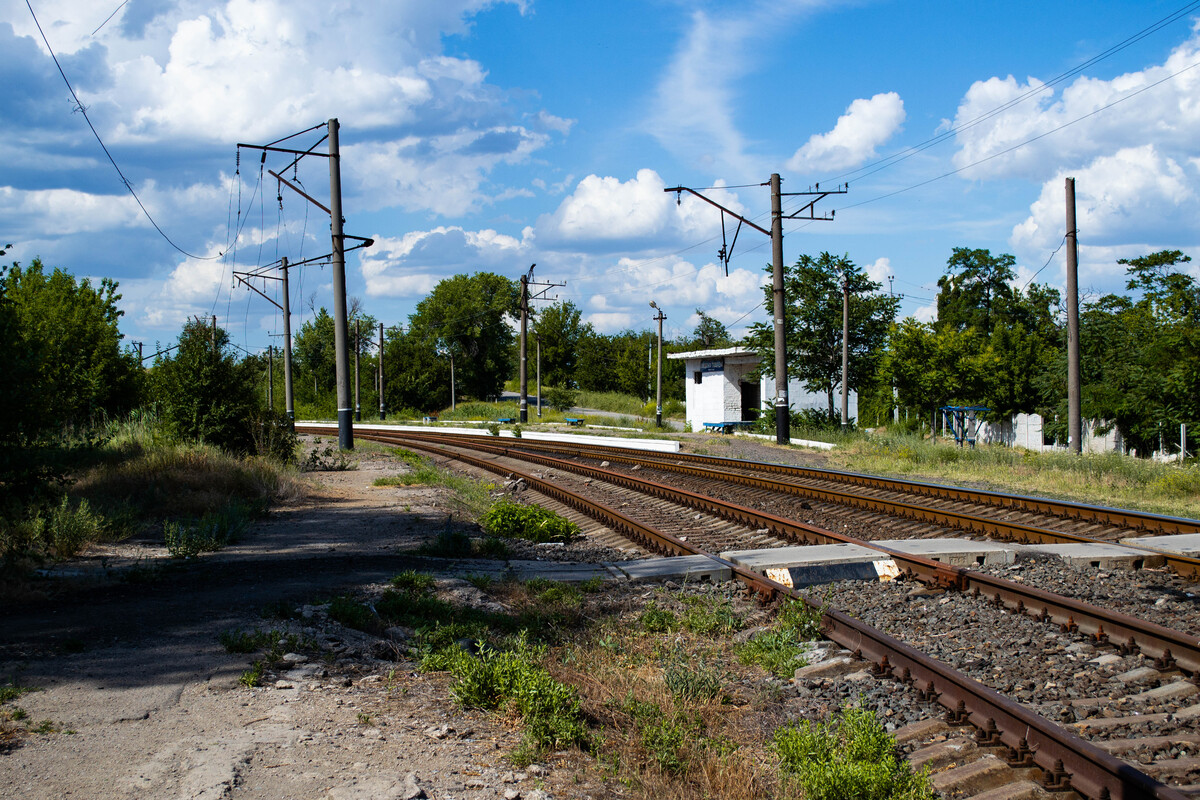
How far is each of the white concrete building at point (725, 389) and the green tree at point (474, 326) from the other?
57079 millimetres

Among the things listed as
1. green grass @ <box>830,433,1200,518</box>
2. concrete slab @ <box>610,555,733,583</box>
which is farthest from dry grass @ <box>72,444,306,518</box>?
green grass @ <box>830,433,1200,518</box>

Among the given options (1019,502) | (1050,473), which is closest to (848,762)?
(1019,502)

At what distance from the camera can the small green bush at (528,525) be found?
1173cm

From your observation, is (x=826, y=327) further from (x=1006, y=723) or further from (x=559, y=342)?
(x=559, y=342)

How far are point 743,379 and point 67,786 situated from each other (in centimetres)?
4406

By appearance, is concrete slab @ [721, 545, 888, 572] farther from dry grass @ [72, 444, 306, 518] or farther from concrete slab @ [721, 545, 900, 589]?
dry grass @ [72, 444, 306, 518]

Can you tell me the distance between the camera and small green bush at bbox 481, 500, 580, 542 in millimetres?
11727

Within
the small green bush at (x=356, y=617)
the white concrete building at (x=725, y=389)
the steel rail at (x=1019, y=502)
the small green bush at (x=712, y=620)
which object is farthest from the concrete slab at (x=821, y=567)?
the white concrete building at (x=725, y=389)

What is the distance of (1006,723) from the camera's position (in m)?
4.27

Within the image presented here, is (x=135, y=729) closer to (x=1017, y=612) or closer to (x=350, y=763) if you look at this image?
(x=350, y=763)

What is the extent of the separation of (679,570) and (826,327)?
114 feet

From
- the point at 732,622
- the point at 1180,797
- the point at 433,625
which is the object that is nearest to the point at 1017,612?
the point at 732,622

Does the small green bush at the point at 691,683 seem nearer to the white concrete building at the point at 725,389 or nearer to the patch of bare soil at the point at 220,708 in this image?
the patch of bare soil at the point at 220,708

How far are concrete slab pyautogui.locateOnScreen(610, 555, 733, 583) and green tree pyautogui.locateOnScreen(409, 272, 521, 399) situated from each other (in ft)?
307
